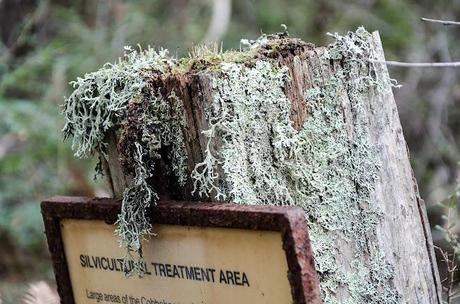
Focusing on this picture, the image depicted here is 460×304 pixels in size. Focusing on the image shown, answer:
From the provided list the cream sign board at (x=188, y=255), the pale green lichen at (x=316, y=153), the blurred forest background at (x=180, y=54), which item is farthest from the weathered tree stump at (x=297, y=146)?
the blurred forest background at (x=180, y=54)

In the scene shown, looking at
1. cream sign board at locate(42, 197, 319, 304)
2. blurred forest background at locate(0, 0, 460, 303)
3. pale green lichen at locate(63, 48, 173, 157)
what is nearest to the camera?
cream sign board at locate(42, 197, 319, 304)

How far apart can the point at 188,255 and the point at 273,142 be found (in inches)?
13.0

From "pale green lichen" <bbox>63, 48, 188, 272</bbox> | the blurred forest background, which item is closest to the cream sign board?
"pale green lichen" <bbox>63, 48, 188, 272</bbox>

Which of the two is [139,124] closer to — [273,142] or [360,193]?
[273,142]

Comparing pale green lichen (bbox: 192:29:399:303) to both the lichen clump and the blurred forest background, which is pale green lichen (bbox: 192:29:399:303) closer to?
the lichen clump

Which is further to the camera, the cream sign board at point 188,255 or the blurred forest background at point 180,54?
the blurred forest background at point 180,54

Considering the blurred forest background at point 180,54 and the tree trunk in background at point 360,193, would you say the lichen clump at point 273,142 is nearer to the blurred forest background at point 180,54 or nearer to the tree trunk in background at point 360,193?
the tree trunk in background at point 360,193

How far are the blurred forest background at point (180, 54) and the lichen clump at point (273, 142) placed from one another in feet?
10.6

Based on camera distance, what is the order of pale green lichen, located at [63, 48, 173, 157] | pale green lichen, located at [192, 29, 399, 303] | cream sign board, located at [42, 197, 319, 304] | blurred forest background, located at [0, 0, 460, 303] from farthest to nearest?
blurred forest background, located at [0, 0, 460, 303] → pale green lichen, located at [63, 48, 173, 157] → pale green lichen, located at [192, 29, 399, 303] → cream sign board, located at [42, 197, 319, 304]

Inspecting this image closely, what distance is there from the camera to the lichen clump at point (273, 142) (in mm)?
1667

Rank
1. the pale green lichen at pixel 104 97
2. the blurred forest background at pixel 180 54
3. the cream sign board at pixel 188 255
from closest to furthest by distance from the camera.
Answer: the cream sign board at pixel 188 255 → the pale green lichen at pixel 104 97 → the blurred forest background at pixel 180 54

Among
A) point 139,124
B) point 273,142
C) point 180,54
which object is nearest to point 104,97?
point 139,124

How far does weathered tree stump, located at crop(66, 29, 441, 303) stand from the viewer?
65.8 inches

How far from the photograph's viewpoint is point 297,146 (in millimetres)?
1729
